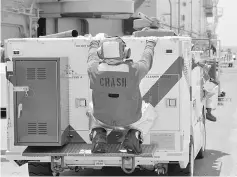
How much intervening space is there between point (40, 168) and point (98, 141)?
1.72 metres

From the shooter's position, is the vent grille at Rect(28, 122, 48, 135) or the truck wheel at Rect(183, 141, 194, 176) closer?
the vent grille at Rect(28, 122, 48, 135)

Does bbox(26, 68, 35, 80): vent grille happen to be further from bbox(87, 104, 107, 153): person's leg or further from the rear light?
the rear light

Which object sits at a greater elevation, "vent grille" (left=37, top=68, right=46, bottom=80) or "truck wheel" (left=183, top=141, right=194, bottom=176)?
"vent grille" (left=37, top=68, right=46, bottom=80)

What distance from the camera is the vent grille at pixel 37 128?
7.66m

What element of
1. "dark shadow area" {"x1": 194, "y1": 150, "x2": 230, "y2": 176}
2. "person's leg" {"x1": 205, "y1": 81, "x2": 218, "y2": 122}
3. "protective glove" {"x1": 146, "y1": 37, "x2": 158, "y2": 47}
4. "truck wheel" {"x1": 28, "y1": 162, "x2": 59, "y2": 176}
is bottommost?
"dark shadow area" {"x1": 194, "y1": 150, "x2": 230, "y2": 176}

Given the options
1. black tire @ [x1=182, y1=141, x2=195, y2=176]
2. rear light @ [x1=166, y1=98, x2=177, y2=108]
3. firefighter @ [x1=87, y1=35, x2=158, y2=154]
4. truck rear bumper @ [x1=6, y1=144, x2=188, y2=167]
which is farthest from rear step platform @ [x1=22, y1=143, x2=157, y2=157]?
black tire @ [x1=182, y1=141, x2=195, y2=176]

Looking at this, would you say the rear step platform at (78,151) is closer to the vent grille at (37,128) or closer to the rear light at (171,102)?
the vent grille at (37,128)

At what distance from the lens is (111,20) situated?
98.4 ft

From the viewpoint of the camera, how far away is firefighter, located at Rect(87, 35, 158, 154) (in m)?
A: 7.02

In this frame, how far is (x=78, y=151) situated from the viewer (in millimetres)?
7539

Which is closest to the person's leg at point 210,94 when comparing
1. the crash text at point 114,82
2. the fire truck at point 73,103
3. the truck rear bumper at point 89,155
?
the fire truck at point 73,103

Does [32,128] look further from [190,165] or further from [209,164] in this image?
[209,164]

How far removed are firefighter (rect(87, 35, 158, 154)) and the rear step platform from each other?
0.36 feet

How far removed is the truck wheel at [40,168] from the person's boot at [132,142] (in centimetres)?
179
